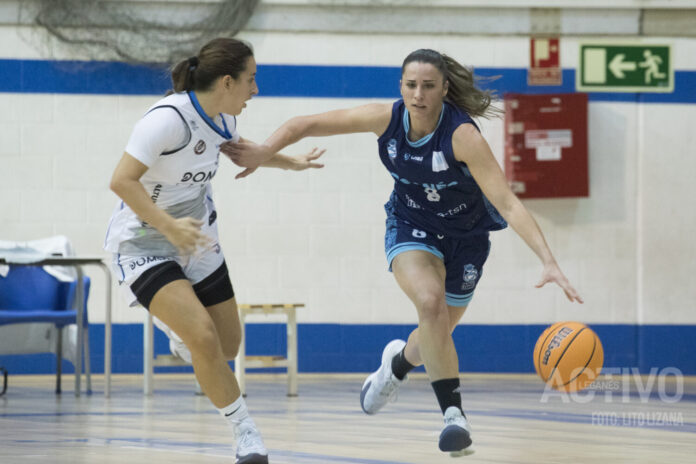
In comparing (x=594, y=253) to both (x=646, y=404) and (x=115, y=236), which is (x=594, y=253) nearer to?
(x=646, y=404)

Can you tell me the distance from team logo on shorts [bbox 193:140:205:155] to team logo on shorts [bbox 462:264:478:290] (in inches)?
53.3

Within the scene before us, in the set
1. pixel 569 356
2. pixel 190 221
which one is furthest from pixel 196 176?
pixel 569 356

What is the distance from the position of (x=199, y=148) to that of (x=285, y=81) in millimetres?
5813

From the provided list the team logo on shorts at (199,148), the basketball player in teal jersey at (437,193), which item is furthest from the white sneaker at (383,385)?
the team logo on shorts at (199,148)

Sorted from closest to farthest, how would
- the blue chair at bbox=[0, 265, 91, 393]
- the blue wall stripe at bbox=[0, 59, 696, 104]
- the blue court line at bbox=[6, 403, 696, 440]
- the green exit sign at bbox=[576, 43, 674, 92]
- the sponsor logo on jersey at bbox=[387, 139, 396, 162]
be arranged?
the sponsor logo on jersey at bbox=[387, 139, 396, 162]
the blue court line at bbox=[6, 403, 696, 440]
the blue chair at bbox=[0, 265, 91, 393]
the blue wall stripe at bbox=[0, 59, 696, 104]
the green exit sign at bbox=[576, 43, 674, 92]

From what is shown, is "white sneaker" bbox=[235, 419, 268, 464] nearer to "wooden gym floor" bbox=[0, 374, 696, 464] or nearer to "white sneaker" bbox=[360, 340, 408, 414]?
"wooden gym floor" bbox=[0, 374, 696, 464]

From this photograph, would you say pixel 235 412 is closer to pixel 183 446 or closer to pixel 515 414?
pixel 183 446

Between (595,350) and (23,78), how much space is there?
5.81 m

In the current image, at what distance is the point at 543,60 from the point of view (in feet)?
32.9

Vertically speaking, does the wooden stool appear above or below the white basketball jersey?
below

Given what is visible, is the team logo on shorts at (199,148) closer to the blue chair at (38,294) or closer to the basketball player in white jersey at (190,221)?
the basketball player in white jersey at (190,221)

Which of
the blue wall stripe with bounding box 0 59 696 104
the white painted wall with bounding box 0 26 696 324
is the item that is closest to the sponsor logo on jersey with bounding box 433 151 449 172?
the blue wall stripe with bounding box 0 59 696 104

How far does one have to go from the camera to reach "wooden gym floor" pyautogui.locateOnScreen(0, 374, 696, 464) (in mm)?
4527

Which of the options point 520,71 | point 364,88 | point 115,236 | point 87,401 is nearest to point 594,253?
point 520,71
